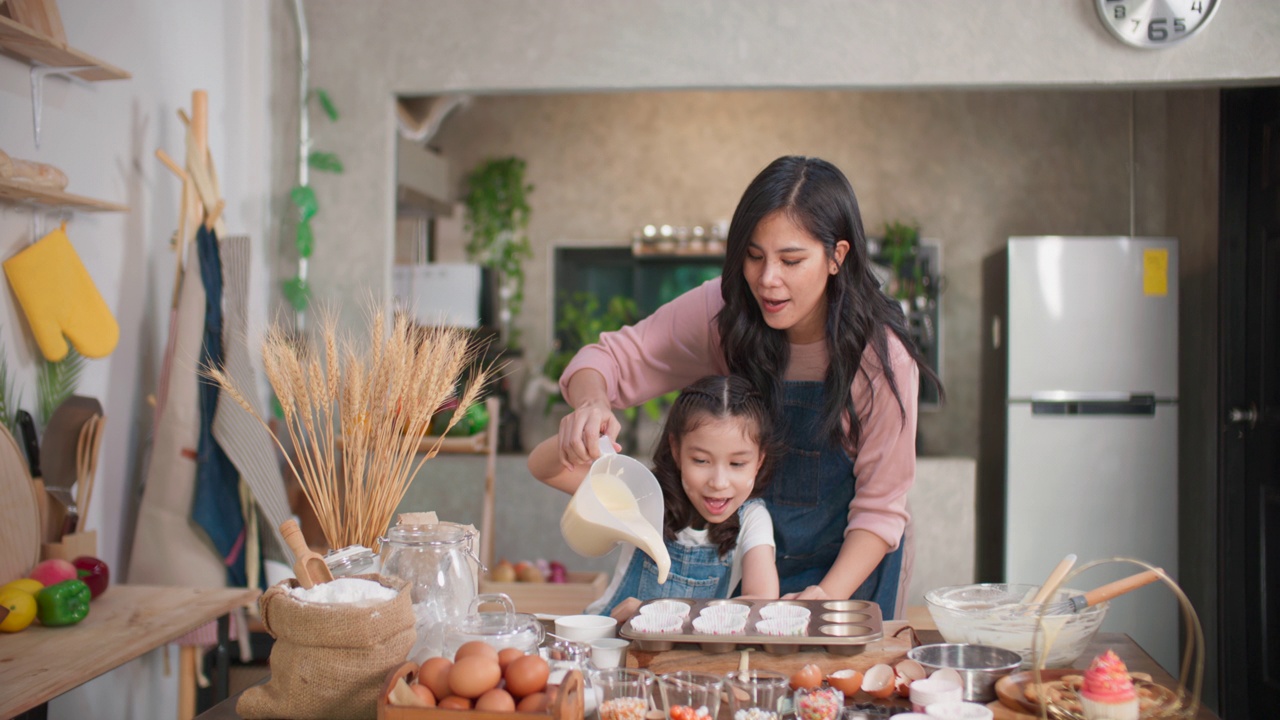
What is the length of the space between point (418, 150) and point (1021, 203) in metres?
3.19

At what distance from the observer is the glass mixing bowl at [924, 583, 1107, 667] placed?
4.11ft

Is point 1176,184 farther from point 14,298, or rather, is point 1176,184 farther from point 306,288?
point 14,298

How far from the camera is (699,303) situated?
1.92m

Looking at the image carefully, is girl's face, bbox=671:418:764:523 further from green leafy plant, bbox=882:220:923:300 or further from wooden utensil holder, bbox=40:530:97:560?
green leafy plant, bbox=882:220:923:300

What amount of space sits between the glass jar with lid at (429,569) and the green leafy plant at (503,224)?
4534 mm

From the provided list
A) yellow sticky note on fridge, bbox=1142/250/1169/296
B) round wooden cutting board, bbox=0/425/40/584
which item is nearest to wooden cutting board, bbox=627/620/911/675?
round wooden cutting board, bbox=0/425/40/584

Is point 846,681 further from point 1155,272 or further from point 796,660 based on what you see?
point 1155,272

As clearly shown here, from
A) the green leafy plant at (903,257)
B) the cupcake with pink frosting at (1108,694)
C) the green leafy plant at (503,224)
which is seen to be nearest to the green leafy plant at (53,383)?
the cupcake with pink frosting at (1108,694)

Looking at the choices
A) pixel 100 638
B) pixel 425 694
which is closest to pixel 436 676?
pixel 425 694

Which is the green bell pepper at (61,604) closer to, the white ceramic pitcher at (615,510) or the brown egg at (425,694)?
the white ceramic pitcher at (615,510)

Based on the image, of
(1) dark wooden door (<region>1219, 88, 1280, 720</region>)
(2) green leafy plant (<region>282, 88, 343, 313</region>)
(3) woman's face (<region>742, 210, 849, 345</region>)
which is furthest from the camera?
(1) dark wooden door (<region>1219, 88, 1280, 720</region>)

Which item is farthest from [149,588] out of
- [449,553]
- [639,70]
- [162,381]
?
[639,70]

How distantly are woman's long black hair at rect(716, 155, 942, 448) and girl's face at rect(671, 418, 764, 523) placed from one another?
4.3 inches

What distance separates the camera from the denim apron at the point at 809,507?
5.91 feet
